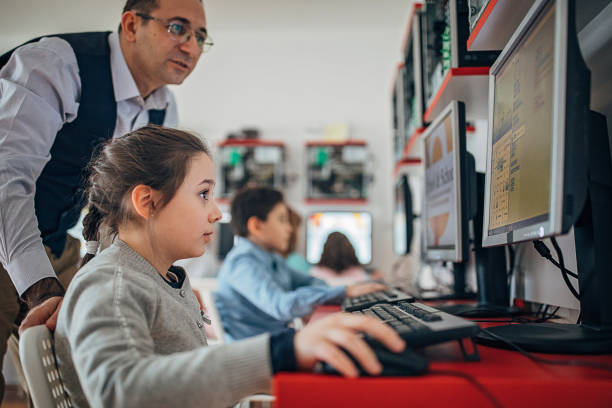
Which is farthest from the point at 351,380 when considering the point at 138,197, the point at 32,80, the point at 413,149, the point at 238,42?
the point at 238,42

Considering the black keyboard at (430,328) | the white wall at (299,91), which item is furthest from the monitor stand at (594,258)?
the white wall at (299,91)

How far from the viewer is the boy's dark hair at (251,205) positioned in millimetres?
2215

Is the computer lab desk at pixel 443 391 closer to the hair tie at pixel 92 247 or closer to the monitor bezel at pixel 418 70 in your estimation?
the hair tie at pixel 92 247

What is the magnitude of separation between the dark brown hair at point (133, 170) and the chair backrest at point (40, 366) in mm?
248

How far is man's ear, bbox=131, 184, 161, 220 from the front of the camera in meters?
0.87

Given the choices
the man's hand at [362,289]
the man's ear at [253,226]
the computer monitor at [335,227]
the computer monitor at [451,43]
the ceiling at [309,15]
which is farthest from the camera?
the computer monitor at [335,227]

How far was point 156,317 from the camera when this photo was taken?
712mm

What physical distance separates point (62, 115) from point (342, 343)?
3.38ft

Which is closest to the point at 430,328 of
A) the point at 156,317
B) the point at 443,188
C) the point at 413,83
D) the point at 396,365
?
the point at 396,365

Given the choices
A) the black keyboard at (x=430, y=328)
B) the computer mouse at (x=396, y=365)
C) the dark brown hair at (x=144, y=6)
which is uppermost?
the dark brown hair at (x=144, y=6)

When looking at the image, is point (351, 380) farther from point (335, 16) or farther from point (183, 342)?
point (335, 16)

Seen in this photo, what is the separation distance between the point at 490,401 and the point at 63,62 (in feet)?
3.95

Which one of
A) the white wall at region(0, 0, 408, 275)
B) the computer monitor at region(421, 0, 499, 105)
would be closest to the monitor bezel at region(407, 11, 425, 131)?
the computer monitor at region(421, 0, 499, 105)

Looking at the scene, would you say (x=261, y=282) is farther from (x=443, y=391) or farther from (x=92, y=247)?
(x=443, y=391)
